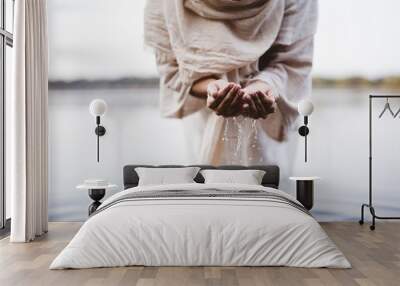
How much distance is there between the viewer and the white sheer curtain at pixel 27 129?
232 inches

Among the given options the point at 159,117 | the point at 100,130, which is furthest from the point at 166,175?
the point at 100,130

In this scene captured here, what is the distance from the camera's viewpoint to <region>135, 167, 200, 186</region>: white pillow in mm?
6691

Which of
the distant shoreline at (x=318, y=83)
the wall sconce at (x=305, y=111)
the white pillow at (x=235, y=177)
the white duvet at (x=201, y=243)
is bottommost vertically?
the white duvet at (x=201, y=243)

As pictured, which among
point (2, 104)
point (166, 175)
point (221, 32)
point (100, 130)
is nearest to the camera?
point (2, 104)

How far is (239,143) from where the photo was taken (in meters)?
7.23

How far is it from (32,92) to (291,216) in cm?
313

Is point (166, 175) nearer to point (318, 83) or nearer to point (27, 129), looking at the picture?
point (27, 129)

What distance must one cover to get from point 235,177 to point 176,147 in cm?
102

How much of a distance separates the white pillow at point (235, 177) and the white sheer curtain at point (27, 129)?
193 cm

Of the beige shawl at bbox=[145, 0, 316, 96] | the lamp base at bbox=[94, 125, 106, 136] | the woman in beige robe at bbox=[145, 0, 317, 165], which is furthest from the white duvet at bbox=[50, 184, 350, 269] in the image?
the beige shawl at bbox=[145, 0, 316, 96]

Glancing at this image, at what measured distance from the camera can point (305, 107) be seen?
708 cm

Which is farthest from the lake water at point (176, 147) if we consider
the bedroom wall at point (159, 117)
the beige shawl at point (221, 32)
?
the beige shawl at point (221, 32)

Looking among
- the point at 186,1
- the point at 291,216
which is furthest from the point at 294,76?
the point at 291,216

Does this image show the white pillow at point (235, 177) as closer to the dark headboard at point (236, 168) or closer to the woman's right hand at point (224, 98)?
the dark headboard at point (236, 168)
